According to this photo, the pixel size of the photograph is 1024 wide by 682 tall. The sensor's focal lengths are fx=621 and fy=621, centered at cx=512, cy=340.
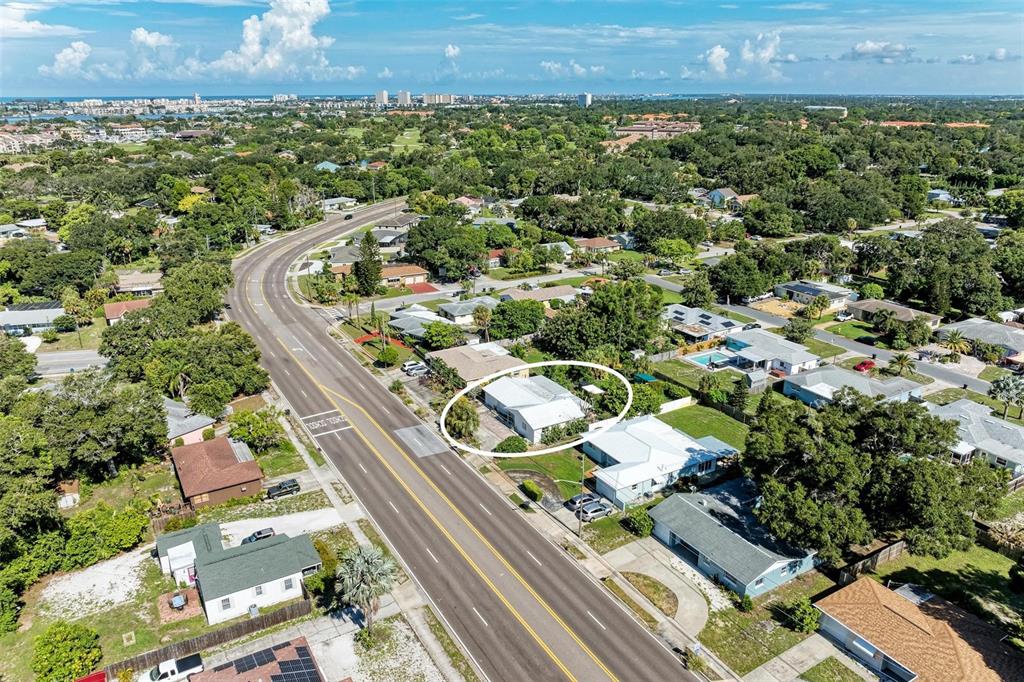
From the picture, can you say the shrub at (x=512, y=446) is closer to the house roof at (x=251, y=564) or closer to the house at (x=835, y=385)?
the house roof at (x=251, y=564)

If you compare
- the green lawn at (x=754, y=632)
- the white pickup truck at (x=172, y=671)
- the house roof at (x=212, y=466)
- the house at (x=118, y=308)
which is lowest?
the green lawn at (x=754, y=632)

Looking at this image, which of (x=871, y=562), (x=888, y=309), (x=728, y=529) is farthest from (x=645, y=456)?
(x=888, y=309)

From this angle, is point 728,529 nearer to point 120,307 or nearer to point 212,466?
point 212,466

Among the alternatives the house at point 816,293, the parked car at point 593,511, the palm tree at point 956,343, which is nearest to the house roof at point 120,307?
the parked car at point 593,511

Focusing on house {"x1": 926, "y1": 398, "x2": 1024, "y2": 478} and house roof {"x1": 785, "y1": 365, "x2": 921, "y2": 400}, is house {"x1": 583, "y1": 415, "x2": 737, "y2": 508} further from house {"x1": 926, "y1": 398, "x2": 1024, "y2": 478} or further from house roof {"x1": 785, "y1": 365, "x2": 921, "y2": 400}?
house {"x1": 926, "y1": 398, "x2": 1024, "y2": 478}

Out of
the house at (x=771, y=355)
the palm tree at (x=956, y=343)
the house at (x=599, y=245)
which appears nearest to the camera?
the house at (x=771, y=355)

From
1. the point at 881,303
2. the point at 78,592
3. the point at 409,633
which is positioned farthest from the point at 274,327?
the point at 881,303
